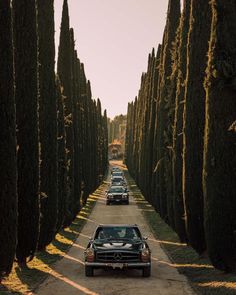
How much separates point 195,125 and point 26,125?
5.89m

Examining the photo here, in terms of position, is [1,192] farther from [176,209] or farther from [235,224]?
[176,209]

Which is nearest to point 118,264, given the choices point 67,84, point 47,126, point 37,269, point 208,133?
point 37,269

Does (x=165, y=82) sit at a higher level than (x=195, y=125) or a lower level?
higher

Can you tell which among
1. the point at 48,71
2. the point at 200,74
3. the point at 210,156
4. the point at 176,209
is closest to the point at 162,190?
the point at 176,209

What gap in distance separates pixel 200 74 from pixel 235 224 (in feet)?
20.4

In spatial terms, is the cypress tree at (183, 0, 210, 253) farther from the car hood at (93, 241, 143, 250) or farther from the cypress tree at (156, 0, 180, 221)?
the cypress tree at (156, 0, 180, 221)

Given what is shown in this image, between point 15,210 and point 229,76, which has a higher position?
point 229,76

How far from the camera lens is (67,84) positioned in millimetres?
34750

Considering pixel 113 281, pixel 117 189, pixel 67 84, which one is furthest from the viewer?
pixel 117 189

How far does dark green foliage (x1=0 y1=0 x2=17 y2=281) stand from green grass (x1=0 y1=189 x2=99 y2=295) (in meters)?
0.88

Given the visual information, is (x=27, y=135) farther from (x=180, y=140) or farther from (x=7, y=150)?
(x=180, y=140)

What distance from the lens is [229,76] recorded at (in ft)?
50.4

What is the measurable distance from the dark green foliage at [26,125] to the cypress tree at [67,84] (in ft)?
43.5

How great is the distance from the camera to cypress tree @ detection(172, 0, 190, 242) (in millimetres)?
22359
